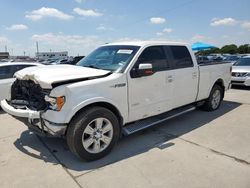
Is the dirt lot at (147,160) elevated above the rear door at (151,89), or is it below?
below

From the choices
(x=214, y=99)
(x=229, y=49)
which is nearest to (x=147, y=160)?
(x=214, y=99)

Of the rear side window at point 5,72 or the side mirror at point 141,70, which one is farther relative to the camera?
the rear side window at point 5,72

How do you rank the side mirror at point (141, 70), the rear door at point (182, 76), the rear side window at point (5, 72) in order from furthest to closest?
the rear side window at point (5, 72)
the rear door at point (182, 76)
the side mirror at point (141, 70)

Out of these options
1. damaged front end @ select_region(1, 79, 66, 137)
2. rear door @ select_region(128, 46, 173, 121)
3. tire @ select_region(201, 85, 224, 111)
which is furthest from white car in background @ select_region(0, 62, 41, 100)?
tire @ select_region(201, 85, 224, 111)

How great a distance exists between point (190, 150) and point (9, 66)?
6.16m

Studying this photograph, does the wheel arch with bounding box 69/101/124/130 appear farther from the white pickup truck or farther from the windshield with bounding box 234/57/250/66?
the windshield with bounding box 234/57/250/66

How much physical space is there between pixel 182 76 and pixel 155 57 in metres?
0.85

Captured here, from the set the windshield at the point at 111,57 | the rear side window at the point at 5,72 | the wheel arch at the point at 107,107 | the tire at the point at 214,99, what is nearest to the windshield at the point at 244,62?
the tire at the point at 214,99

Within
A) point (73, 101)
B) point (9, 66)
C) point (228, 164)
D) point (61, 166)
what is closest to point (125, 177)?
point (61, 166)

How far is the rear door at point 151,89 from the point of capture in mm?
4000

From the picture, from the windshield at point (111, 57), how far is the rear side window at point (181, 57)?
41.4 inches

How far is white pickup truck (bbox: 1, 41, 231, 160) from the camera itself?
3.30 metres

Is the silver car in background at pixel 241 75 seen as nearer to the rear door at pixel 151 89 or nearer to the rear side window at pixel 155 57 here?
the rear door at pixel 151 89

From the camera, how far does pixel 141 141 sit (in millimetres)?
4336
